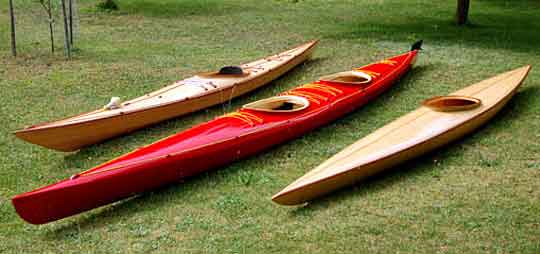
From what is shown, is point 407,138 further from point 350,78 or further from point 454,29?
point 454,29

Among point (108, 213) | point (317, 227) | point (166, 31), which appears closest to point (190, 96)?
point (108, 213)

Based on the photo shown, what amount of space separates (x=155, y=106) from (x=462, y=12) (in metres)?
6.42

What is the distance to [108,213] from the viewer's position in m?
5.11

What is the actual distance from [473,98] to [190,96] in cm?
286

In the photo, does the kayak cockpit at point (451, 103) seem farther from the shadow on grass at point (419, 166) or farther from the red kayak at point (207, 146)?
the red kayak at point (207, 146)

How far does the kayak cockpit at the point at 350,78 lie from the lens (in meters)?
6.98

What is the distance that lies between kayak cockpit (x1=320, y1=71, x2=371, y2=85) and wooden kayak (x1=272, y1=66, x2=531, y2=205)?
100cm

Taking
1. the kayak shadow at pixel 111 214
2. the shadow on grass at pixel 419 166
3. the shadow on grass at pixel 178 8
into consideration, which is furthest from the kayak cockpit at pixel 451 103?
the shadow on grass at pixel 178 8

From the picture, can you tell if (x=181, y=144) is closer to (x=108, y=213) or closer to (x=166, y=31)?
(x=108, y=213)

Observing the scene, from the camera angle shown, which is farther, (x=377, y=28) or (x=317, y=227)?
(x=377, y=28)

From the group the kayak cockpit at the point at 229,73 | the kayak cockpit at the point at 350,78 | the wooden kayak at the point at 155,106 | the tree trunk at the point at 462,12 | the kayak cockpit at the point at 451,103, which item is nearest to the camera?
the wooden kayak at the point at 155,106

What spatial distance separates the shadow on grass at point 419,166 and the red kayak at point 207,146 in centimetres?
102

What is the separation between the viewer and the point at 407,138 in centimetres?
550

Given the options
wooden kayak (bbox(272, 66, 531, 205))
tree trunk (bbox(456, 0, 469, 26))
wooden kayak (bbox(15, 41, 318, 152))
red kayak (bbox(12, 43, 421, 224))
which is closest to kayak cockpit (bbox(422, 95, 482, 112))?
wooden kayak (bbox(272, 66, 531, 205))
